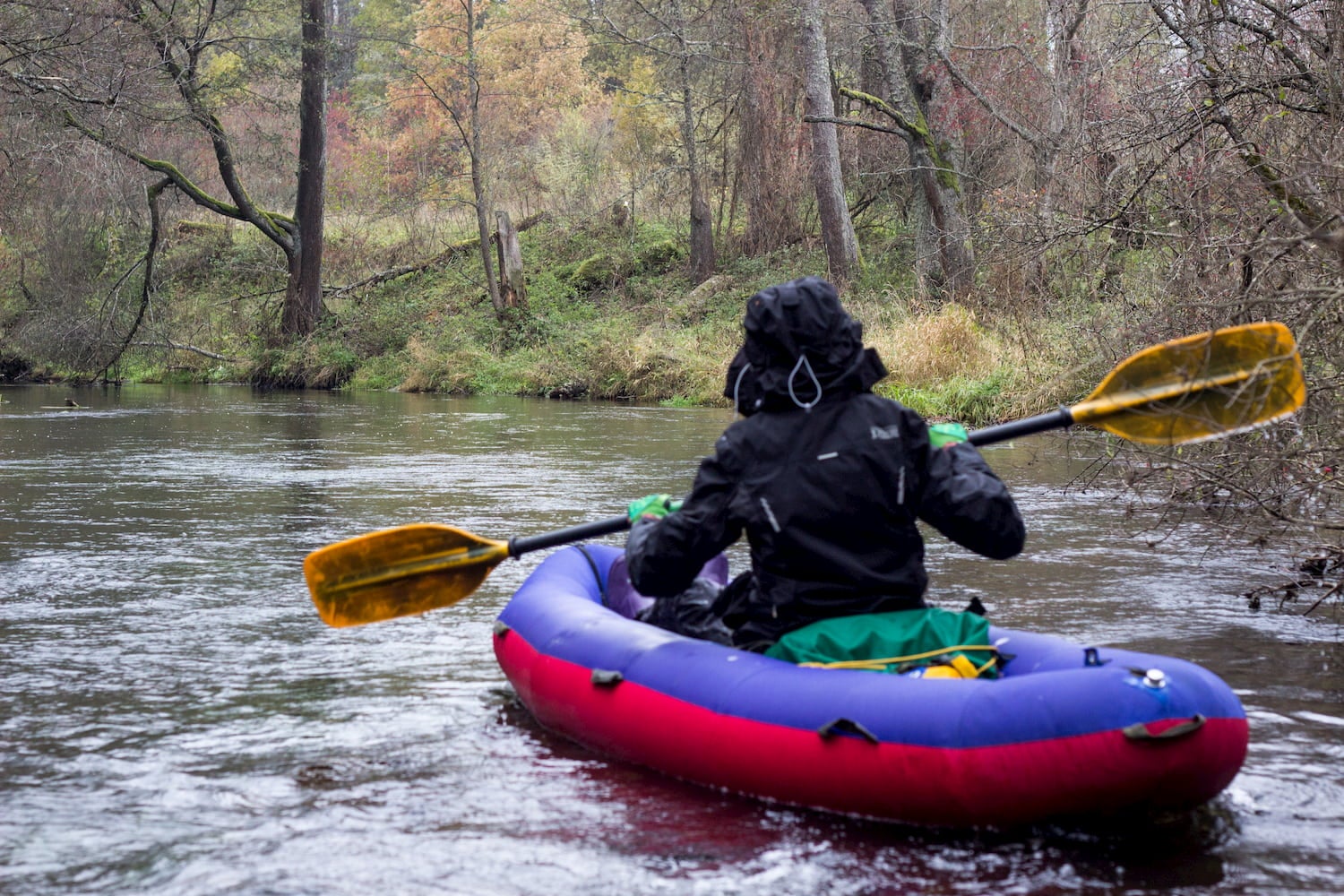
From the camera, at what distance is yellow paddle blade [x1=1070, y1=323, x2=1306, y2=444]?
13.0 feet

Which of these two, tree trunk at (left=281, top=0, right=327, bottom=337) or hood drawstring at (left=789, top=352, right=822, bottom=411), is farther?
tree trunk at (left=281, top=0, right=327, bottom=337)

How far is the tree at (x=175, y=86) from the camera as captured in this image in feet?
38.5

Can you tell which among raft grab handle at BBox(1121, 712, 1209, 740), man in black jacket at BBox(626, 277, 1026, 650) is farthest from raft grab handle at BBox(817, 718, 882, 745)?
raft grab handle at BBox(1121, 712, 1209, 740)

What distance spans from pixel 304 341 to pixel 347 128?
59.1 ft

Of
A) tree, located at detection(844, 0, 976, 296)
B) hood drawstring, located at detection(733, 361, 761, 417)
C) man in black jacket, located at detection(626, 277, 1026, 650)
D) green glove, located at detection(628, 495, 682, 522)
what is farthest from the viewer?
tree, located at detection(844, 0, 976, 296)

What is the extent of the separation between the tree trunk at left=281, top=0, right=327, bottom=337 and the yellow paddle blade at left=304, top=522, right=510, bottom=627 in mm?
19583

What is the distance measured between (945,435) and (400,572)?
2.12 m

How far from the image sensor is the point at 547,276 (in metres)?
26.6

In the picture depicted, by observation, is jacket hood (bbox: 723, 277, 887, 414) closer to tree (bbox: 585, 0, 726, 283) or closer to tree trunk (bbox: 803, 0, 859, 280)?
tree trunk (bbox: 803, 0, 859, 280)

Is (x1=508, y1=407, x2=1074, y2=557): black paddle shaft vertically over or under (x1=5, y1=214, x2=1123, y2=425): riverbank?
under

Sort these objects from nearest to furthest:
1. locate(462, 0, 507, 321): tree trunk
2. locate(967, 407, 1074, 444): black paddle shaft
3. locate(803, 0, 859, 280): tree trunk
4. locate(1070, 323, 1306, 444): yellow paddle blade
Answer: locate(1070, 323, 1306, 444): yellow paddle blade, locate(967, 407, 1074, 444): black paddle shaft, locate(803, 0, 859, 280): tree trunk, locate(462, 0, 507, 321): tree trunk

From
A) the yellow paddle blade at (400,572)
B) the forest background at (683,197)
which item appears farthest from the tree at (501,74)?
the yellow paddle blade at (400,572)

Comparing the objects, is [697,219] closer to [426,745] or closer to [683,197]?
[683,197]

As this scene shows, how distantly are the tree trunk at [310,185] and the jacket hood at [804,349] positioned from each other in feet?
68.1
